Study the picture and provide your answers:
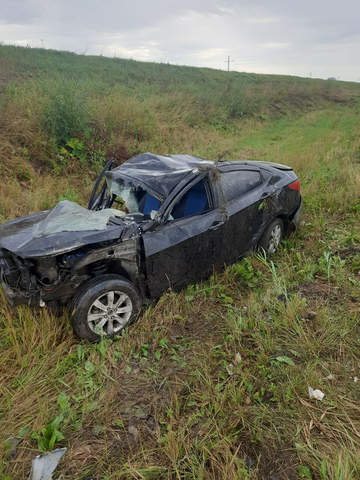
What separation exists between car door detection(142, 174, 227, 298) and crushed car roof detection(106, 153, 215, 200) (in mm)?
184

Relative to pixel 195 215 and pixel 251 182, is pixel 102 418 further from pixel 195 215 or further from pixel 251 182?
pixel 251 182

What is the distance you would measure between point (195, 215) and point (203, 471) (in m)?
2.25

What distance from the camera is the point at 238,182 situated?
3.79 metres

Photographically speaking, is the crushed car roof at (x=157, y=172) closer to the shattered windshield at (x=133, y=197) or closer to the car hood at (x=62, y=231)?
the shattered windshield at (x=133, y=197)

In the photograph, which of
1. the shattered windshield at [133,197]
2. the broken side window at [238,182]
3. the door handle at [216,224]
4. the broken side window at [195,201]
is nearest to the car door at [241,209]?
the broken side window at [238,182]

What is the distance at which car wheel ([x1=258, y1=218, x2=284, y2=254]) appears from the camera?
13.4 ft

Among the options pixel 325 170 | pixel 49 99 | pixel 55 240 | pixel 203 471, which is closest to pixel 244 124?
pixel 325 170

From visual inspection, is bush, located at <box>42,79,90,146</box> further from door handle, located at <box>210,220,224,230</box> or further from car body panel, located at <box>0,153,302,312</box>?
door handle, located at <box>210,220,224,230</box>

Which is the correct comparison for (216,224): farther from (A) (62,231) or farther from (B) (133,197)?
(A) (62,231)

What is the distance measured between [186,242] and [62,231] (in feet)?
3.95

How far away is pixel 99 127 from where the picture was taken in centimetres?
781

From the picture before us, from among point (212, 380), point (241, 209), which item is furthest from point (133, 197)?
point (212, 380)

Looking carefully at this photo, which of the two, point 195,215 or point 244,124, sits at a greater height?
point 244,124

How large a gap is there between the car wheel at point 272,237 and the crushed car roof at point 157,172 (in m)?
1.24
